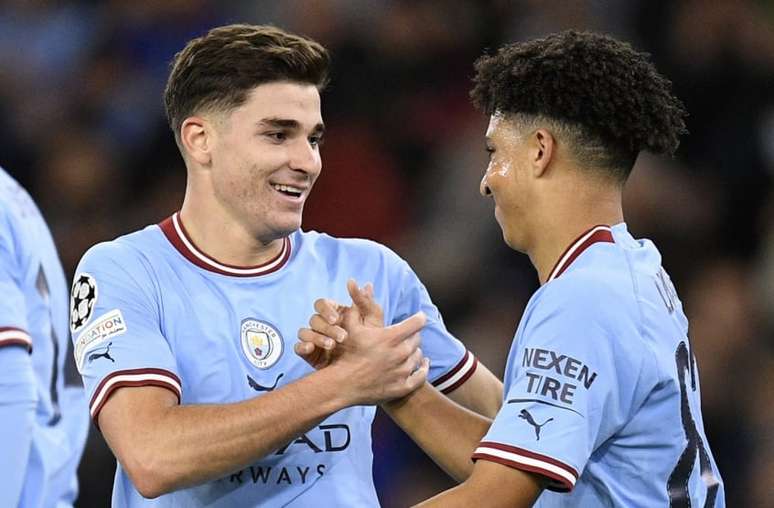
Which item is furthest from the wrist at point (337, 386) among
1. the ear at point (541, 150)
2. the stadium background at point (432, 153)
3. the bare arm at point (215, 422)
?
the stadium background at point (432, 153)

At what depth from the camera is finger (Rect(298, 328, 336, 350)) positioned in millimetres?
3271

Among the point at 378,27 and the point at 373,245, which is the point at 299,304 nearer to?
the point at 373,245

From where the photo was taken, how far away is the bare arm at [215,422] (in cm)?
316

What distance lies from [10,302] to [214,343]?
75 cm

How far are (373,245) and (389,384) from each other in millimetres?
642

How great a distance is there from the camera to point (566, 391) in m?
2.95

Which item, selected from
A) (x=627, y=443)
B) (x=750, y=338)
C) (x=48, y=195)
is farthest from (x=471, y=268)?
(x=627, y=443)

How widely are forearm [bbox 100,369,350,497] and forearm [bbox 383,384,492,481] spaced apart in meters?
0.34

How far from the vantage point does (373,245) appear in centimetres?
385

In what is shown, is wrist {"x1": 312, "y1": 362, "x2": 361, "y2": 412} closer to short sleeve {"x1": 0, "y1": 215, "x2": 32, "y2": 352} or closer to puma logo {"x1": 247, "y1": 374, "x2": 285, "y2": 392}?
puma logo {"x1": 247, "y1": 374, "x2": 285, "y2": 392}

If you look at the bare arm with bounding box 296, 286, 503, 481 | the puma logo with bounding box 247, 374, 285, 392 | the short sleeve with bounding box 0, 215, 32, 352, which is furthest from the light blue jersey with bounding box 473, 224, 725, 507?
the short sleeve with bounding box 0, 215, 32, 352

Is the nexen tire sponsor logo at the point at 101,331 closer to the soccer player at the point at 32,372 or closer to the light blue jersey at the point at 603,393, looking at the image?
the soccer player at the point at 32,372

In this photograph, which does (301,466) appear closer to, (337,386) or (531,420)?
(337,386)

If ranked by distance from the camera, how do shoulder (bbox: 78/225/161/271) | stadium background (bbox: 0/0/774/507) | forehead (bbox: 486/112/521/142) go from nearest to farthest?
forehead (bbox: 486/112/521/142)
shoulder (bbox: 78/225/161/271)
stadium background (bbox: 0/0/774/507)
